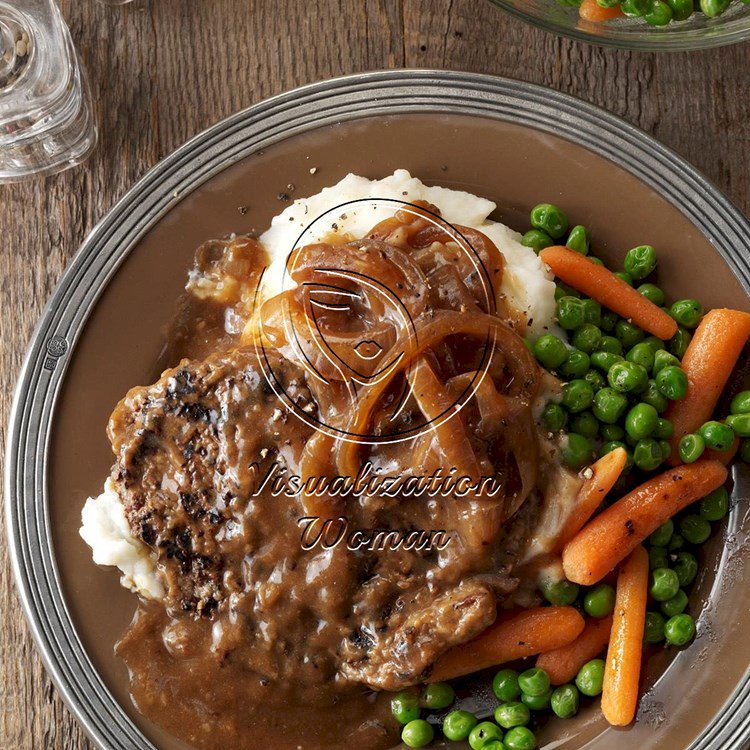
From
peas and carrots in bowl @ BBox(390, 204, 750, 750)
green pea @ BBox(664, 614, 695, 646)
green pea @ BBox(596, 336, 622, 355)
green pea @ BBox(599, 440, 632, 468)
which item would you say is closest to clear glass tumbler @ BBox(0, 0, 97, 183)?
peas and carrots in bowl @ BBox(390, 204, 750, 750)

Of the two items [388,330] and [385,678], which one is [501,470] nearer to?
[388,330]

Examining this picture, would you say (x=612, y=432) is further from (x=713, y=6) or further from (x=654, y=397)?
(x=713, y=6)

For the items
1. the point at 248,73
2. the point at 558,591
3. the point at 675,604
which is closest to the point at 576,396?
the point at 558,591

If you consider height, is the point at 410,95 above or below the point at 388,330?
above

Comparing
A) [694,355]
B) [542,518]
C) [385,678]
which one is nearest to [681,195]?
[694,355]

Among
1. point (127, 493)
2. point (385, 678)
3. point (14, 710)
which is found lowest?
point (14, 710)

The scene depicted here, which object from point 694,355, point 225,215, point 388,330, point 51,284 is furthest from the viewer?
point 51,284
